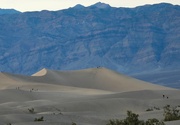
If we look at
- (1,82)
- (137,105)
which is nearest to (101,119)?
(137,105)

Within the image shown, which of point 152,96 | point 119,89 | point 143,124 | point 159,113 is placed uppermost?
point 119,89

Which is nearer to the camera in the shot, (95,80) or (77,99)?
(77,99)

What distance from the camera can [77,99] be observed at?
209ft

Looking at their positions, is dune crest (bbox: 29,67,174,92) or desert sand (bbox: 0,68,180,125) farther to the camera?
dune crest (bbox: 29,67,174,92)

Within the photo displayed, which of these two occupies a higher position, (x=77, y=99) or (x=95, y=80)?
(x=95, y=80)

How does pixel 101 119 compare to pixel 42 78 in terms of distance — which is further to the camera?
pixel 42 78

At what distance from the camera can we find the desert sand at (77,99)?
34.8m

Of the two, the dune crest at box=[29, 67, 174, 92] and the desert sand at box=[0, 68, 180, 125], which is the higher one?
the dune crest at box=[29, 67, 174, 92]

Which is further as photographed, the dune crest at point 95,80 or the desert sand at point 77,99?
the dune crest at point 95,80

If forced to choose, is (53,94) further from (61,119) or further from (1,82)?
(61,119)

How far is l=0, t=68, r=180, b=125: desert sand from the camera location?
114ft

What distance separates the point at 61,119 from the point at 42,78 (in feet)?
251

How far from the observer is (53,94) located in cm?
7400

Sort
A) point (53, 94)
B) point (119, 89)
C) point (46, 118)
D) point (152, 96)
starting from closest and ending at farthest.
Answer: point (46, 118)
point (152, 96)
point (53, 94)
point (119, 89)
